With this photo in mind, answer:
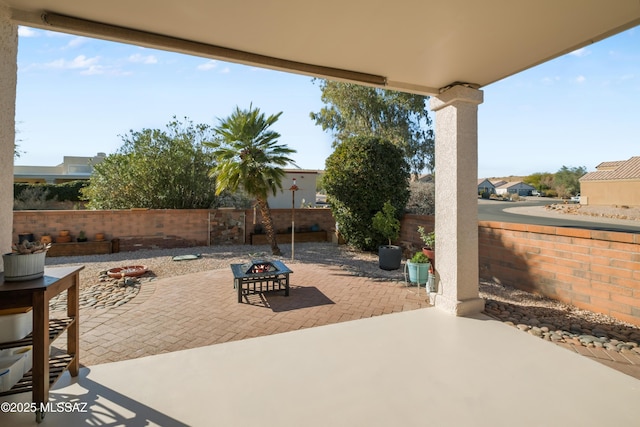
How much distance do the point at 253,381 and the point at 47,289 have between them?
1.67 meters

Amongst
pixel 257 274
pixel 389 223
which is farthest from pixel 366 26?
pixel 389 223

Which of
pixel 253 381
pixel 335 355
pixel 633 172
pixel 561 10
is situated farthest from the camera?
pixel 633 172

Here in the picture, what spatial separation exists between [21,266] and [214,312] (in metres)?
2.54

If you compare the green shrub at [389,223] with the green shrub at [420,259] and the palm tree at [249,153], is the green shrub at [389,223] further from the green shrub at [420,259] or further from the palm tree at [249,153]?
the palm tree at [249,153]

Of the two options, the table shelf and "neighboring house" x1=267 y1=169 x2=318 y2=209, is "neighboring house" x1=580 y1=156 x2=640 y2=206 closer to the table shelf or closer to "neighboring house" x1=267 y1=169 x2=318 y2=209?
"neighboring house" x1=267 y1=169 x2=318 y2=209

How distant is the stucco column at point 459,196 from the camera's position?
388 centimetres

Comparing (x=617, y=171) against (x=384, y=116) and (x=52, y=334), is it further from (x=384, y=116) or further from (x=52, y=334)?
(x=52, y=334)

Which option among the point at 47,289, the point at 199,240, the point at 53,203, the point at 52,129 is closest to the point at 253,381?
the point at 47,289

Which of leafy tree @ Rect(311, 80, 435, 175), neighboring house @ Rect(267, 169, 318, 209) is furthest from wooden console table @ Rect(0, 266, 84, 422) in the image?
leafy tree @ Rect(311, 80, 435, 175)

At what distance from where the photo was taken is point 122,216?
929 cm

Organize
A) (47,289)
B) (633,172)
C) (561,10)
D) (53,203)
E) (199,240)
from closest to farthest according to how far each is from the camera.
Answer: (47,289) → (561,10) → (199,240) → (53,203) → (633,172)

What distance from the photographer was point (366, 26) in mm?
2521

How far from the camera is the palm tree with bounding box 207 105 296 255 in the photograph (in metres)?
8.46

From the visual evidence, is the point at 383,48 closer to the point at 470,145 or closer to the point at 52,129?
the point at 470,145
